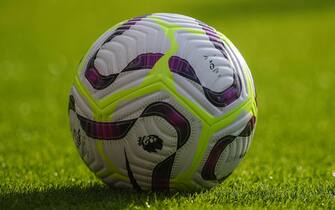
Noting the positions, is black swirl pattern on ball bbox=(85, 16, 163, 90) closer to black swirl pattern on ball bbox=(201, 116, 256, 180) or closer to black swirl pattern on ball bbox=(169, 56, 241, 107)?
black swirl pattern on ball bbox=(169, 56, 241, 107)

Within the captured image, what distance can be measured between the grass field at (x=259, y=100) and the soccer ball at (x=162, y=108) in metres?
0.24

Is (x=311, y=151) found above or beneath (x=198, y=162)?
beneath

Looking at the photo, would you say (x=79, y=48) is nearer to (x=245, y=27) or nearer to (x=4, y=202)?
A: (x=245, y=27)

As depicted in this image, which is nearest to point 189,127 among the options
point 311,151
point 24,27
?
point 311,151

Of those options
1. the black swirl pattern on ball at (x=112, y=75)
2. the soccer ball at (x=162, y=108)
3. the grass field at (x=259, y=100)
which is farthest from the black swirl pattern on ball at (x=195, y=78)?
the grass field at (x=259, y=100)

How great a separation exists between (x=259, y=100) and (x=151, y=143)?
7.49 meters

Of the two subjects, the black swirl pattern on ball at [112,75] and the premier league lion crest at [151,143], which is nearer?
the premier league lion crest at [151,143]

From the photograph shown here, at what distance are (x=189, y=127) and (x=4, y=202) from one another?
150cm

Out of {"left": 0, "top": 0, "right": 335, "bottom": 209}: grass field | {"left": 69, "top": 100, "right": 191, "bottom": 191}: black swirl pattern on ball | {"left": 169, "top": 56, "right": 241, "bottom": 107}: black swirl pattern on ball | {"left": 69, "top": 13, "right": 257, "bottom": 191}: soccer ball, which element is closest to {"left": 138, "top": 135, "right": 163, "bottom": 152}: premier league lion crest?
A: {"left": 69, "top": 13, "right": 257, "bottom": 191}: soccer ball

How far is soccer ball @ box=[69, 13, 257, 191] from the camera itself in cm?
531

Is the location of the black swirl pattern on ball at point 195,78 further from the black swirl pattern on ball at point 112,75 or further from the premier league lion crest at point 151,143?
the premier league lion crest at point 151,143

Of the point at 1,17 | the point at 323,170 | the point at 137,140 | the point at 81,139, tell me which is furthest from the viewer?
the point at 1,17

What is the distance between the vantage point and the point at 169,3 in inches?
1158

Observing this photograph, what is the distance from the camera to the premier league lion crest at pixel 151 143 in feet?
17.4
